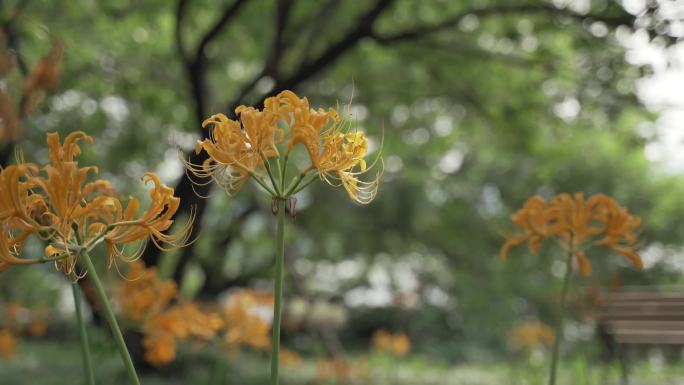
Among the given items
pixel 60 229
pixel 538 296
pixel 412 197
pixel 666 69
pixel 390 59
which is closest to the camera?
pixel 60 229

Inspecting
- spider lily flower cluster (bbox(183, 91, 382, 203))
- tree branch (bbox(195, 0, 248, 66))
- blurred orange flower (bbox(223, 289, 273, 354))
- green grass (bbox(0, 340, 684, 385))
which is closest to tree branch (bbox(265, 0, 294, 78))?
tree branch (bbox(195, 0, 248, 66))

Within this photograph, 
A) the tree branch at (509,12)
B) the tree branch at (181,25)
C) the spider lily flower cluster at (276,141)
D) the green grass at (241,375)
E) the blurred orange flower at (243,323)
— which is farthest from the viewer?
the tree branch at (181,25)

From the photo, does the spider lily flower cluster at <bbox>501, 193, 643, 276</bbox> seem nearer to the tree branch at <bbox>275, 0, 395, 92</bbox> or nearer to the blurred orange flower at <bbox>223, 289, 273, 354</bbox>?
the blurred orange flower at <bbox>223, 289, 273, 354</bbox>

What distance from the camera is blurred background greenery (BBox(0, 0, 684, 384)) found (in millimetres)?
5168

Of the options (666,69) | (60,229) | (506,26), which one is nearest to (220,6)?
(506,26)

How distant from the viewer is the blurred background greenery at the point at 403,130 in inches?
203

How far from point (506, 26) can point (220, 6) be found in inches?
106

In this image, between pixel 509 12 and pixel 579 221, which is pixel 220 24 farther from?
pixel 579 221

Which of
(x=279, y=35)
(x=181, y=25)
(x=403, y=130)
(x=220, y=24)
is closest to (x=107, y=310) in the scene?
(x=220, y=24)

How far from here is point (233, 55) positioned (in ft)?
24.6

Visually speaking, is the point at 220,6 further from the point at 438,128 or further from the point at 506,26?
the point at 438,128

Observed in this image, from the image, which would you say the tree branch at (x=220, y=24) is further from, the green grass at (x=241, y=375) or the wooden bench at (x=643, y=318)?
the wooden bench at (x=643, y=318)

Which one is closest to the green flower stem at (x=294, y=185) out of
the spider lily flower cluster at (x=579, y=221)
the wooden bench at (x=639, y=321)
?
the spider lily flower cluster at (x=579, y=221)

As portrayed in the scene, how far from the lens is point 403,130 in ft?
26.4
